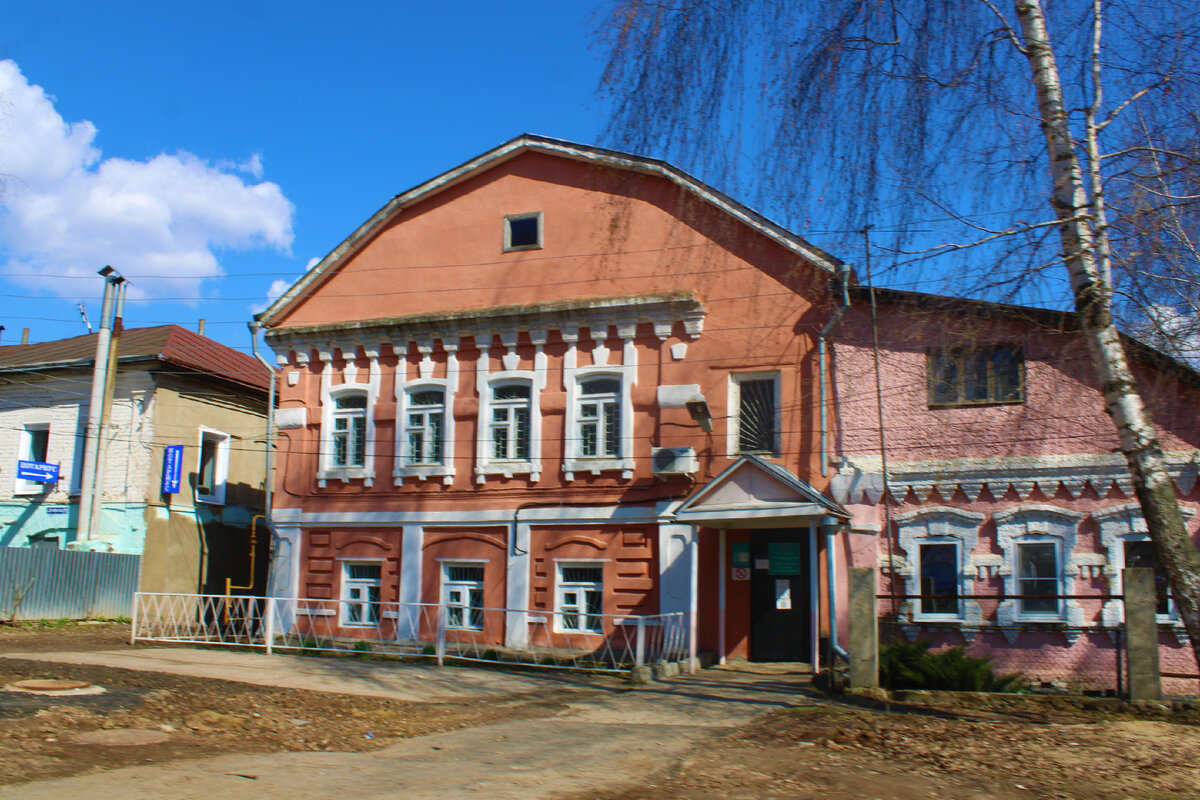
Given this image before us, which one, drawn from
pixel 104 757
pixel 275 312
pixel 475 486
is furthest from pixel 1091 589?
pixel 275 312

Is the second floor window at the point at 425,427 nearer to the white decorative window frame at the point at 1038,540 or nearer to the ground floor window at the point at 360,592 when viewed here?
the ground floor window at the point at 360,592

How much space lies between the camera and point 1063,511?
14875 millimetres

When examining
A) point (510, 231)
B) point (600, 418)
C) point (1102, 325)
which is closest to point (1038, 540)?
point (1102, 325)

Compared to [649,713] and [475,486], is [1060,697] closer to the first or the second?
[649,713]

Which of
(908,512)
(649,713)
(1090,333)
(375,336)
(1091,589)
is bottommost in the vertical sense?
(649,713)

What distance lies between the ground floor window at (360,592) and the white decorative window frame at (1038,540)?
11.4 metres

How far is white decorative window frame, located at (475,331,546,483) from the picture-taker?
18359mm

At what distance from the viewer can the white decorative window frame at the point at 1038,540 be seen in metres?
14.7

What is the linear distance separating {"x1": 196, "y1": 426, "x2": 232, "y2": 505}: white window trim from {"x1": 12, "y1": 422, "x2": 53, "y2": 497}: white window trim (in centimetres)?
348

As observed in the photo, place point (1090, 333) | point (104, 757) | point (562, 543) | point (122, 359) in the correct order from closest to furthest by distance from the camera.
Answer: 1. point (104, 757)
2. point (1090, 333)
3. point (562, 543)
4. point (122, 359)

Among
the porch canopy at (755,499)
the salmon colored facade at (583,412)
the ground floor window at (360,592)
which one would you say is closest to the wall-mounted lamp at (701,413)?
the salmon colored facade at (583,412)

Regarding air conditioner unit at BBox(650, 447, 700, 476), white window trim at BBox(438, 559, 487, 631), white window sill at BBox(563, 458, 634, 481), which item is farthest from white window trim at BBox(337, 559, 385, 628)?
air conditioner unit at BBox(650, 447, 700, 476)

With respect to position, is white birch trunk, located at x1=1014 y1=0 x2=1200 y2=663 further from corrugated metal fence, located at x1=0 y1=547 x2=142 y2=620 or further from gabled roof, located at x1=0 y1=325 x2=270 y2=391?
corrugated metal fence, located at x1=0 y1=547 x2=142 y2=620

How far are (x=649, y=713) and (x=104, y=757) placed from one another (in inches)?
232
